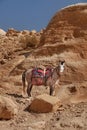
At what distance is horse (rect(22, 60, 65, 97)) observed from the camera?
603 inches

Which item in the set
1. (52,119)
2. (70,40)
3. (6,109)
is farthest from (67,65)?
(6,109)

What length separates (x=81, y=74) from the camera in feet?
59.1

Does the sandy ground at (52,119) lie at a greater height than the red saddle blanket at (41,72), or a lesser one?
lesser

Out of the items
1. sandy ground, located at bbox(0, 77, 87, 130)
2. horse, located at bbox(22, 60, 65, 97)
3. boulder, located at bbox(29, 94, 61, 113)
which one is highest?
horse, located at bbox(22, 60, 65, 97)

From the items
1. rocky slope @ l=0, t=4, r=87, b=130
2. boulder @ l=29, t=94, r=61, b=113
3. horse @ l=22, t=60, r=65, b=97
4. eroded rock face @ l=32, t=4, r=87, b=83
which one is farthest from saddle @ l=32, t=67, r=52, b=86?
boulder @ l=29, t=94, r=61, b=113

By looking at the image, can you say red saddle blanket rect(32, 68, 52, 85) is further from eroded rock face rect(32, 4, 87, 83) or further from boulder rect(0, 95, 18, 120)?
boulder rect(0, 95, 18, 120)

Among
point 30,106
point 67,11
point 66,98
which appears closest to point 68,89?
point 66,98

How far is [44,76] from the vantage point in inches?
617

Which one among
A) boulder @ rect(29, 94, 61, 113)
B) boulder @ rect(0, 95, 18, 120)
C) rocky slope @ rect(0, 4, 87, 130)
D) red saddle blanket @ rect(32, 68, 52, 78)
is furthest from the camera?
red saddle blanket @ rect(32, 68, 52, 78)

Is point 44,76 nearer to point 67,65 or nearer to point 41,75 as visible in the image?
point 41,75

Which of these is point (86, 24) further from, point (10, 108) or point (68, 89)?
Result: point (10, 108)

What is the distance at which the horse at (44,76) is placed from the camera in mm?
15315

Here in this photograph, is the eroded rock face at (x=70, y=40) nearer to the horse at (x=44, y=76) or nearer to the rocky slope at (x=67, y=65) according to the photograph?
the rocky slope at (x=67, y=65)

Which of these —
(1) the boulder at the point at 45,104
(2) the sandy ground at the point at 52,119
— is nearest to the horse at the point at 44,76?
(2) the sandy ground at the point at 52,119
